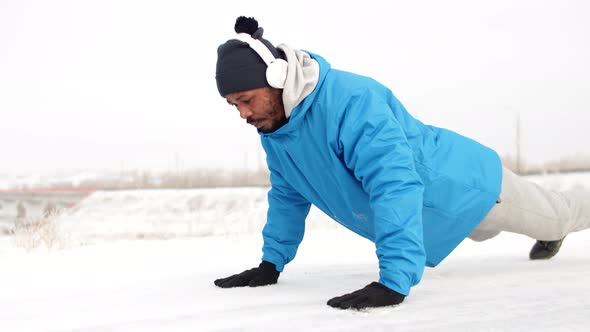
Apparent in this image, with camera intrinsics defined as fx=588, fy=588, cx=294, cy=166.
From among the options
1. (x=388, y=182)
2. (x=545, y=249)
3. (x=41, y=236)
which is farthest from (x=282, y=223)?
(x=41, y=236)

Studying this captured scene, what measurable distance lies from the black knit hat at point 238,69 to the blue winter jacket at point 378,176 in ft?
0.64

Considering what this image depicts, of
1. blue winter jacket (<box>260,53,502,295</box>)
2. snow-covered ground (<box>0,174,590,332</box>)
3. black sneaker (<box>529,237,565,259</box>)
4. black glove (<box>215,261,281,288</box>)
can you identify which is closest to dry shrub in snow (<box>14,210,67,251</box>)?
snow-covered ground (<box>0,174,590,332</box>)

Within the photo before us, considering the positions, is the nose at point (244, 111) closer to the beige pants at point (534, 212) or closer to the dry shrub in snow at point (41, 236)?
the beige pants at point (534, 212)

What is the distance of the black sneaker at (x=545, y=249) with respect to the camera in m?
3.19

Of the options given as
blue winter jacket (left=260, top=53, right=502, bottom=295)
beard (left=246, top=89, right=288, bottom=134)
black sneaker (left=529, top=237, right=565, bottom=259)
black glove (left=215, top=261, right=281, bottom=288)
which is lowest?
black sneaker (left=529, top=237, right=565, bottom=259)

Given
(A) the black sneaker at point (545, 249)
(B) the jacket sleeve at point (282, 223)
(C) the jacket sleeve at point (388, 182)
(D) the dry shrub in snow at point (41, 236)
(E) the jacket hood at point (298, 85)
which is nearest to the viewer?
(C) the jacket sleeve at point (388, 182)

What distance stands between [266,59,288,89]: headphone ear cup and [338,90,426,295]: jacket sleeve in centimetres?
25

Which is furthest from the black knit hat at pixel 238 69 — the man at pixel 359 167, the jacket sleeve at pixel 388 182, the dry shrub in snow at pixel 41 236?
the dry shrub in snow at pixel 41 236

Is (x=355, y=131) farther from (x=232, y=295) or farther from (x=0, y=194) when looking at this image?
(x=0, y=194)

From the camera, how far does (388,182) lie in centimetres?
200

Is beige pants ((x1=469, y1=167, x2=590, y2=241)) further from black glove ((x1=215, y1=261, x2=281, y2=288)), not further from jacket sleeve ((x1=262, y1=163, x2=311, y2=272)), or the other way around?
black glove ((x1=215, y1=261, x2=281, y2=288))

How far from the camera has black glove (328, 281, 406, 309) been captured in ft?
6.26

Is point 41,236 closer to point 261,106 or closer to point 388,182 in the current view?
point 261,106

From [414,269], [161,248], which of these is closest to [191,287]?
[414,269]
